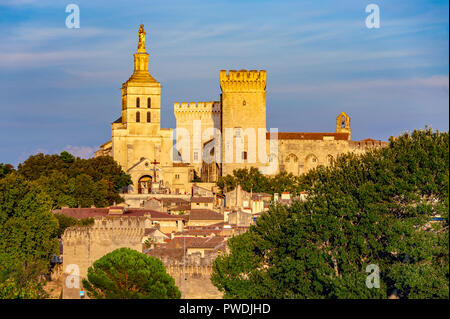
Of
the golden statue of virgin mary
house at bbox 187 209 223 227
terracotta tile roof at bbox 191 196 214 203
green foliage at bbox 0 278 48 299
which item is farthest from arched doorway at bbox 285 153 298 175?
green foliage at bbox 0 278 48 299

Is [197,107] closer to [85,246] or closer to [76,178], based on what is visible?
[76,178]

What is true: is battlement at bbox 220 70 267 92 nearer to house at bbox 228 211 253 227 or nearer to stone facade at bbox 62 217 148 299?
house at bbox 228 211 253 227

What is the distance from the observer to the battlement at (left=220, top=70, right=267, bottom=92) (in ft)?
412

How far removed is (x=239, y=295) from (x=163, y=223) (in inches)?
970

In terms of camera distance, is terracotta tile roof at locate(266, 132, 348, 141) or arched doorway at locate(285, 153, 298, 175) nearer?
arched doorway at locate(285, 153, 298, 175)

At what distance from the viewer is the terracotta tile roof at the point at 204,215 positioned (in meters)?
80.5

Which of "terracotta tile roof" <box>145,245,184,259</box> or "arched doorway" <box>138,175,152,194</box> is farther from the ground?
"arched doorway" <box>138,175,152,194</box>

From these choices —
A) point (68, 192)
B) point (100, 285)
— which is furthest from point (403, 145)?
point (68, 192)

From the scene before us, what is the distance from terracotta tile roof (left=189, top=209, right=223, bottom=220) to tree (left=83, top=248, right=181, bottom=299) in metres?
27.1

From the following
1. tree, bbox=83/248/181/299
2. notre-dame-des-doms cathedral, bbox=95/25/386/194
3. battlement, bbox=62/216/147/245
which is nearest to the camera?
tree, bbox=83/248/181/299

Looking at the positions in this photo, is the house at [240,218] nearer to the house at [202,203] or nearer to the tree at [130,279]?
the house at [202,203]

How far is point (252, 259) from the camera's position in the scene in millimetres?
57031

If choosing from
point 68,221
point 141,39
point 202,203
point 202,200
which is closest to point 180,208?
point 202,203
